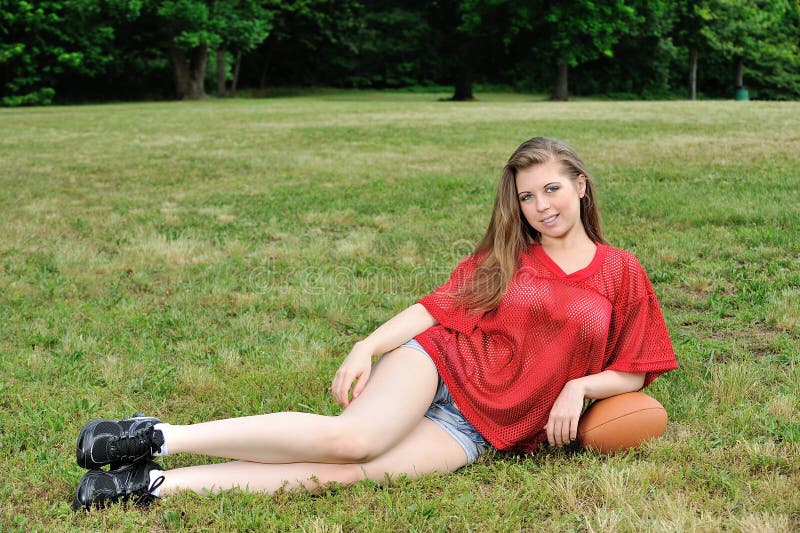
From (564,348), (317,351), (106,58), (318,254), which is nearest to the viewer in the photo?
(564,348)

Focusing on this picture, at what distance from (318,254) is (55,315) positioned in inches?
91.4

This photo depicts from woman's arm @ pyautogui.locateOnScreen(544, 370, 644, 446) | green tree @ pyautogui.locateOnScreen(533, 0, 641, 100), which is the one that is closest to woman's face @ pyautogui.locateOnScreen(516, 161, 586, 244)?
woman's arm @ pyautogui.locateOnScreen(544, 370, 644, 446)

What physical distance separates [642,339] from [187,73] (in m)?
36.9

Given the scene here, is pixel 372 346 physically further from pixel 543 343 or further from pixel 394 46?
pixel 394 46

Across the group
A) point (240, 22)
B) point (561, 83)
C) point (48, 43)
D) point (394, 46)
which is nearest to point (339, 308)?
point (240, 22)

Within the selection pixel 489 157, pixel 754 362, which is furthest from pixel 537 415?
pixel 489 157

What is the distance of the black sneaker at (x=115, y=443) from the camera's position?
9.36 ft

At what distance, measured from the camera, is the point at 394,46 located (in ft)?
151

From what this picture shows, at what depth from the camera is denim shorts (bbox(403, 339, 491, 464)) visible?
3.25 meters

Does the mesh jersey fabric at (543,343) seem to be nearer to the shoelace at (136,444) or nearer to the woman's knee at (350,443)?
the woman's knee at (350,443)

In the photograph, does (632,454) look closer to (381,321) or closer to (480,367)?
(480,367)

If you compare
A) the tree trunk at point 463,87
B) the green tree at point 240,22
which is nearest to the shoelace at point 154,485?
the green tree at point 240,22

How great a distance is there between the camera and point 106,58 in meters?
36.9

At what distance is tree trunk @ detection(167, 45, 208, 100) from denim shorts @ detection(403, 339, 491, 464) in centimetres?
3571
